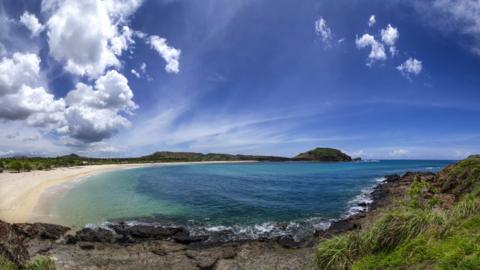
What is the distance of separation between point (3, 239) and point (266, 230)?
12.4 meters

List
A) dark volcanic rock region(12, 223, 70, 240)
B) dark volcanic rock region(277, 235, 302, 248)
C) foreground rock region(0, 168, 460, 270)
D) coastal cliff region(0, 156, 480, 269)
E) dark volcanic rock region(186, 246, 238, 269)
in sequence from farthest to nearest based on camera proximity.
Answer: dark volcanic rock region(12, 223, 70, 240) → dark volcanic rock region(277, 235, 302, 248) → dark volcanic rock region(186, 246, 238, 269) → foreground rock region(0, 168, 460, 270) → coastal cliff region(0, 156, 480, 269)

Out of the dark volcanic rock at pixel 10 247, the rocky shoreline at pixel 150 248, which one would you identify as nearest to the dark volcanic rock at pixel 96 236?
the rocky shoreline at pixel 150 248

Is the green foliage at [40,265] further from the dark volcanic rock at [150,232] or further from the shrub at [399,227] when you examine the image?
the shrub at [399,227]

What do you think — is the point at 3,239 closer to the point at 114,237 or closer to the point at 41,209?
the point at 114,237

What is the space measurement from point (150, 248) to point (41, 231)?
22.5 ft

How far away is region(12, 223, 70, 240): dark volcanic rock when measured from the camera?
1497 cm

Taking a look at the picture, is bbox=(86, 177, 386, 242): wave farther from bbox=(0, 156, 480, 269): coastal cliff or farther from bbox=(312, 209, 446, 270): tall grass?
bbox=(312, 209, 446, 270): tall grass

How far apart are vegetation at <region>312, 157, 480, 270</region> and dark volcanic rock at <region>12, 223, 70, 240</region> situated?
1429 cm

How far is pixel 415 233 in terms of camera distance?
6.94 meters

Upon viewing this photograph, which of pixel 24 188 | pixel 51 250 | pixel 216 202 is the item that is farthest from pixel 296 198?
pixel 24 188

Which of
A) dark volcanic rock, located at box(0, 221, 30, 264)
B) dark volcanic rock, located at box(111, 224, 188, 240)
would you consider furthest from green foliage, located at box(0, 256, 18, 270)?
dark volcanic rock, located at box(111, 224, 188, 240)

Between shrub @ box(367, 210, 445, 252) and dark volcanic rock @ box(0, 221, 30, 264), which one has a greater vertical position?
shrub @ box(367, 210, 445, 252)

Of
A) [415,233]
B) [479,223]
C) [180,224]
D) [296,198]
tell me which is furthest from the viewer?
[296,198]

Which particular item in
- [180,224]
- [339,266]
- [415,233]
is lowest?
[180,224]
